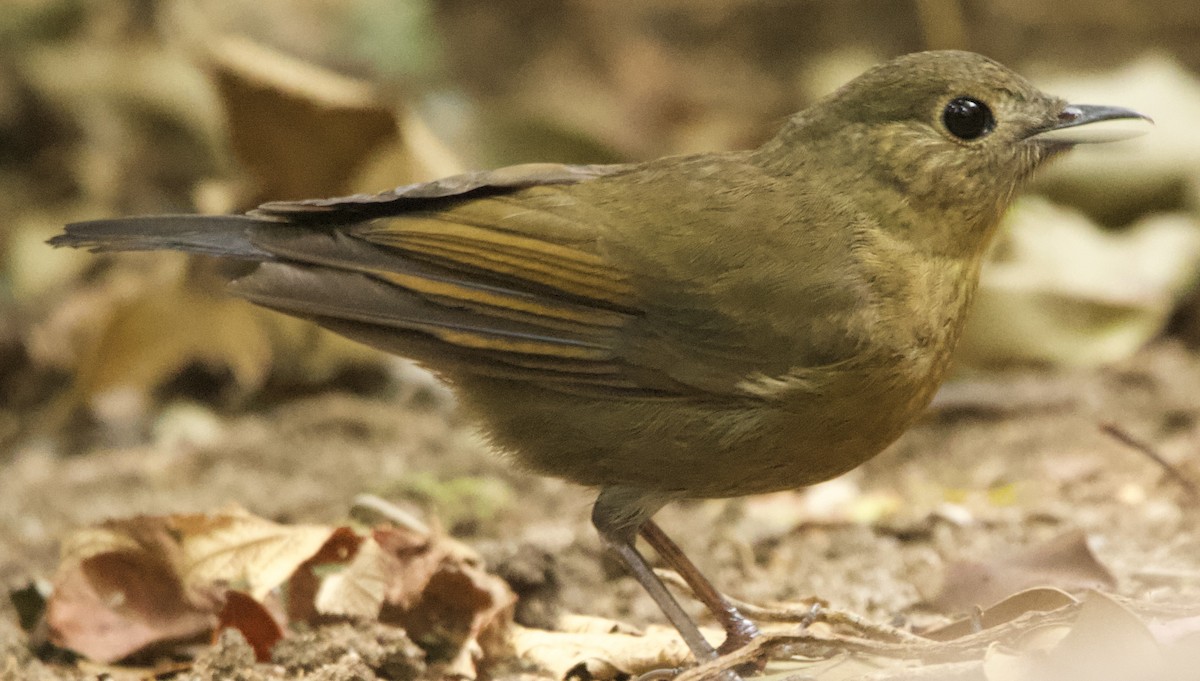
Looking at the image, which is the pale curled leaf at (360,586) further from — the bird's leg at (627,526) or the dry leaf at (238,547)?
the bird's leg at (627,526)

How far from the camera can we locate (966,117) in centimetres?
364

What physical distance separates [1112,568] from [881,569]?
63cm

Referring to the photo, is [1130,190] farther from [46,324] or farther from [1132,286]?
[46,324]

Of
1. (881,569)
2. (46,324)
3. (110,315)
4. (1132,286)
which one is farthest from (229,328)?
(1132,286)

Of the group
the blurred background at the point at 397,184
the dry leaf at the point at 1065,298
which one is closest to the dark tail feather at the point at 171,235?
the blurred background at the point at 397,184

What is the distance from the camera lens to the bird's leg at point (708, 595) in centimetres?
341

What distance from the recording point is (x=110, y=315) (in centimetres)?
622

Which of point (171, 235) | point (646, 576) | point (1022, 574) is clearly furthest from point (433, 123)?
point (1022, 574)

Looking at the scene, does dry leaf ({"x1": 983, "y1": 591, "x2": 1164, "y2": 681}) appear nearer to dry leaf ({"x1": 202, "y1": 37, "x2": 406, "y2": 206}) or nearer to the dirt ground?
the dirt ground

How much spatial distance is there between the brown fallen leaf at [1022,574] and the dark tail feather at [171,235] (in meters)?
1.91

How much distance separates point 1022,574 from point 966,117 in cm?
116

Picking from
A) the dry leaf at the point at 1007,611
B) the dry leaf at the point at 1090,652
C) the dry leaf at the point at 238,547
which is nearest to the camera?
the dry leaf at the point at 1090,652

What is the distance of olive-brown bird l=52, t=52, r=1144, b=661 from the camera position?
3355 millimetres

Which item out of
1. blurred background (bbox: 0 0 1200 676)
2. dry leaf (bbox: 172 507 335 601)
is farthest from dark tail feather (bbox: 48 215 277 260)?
blurred background (bbox: 0 0 1200 676)
